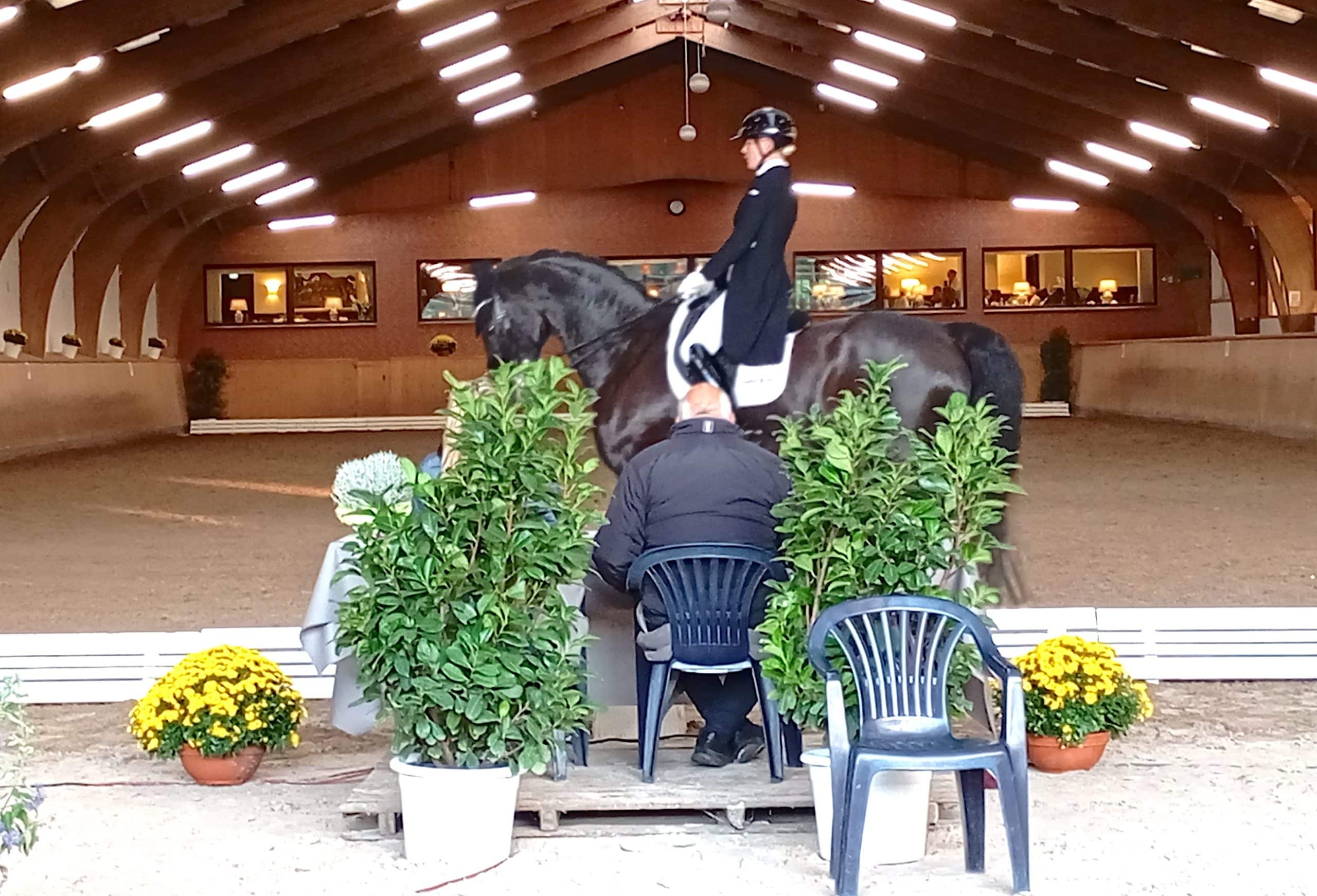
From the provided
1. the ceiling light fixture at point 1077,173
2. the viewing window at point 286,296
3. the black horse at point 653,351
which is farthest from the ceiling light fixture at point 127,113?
the ceiling light fixture at point 1077,173

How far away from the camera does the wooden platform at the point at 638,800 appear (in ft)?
11.2

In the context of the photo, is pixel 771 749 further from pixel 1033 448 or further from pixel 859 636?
pixel 1033 448

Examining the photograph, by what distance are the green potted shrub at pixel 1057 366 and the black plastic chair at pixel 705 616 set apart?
761 inches

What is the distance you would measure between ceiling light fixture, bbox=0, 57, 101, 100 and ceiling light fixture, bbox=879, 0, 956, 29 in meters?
7.30

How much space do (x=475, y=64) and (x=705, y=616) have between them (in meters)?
14.9

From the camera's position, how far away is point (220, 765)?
12.9 feet

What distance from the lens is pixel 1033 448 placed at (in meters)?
15.4

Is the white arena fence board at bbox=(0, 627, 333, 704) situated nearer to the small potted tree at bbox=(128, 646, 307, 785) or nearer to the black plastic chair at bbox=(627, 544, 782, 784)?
the small potted tree at bbox=(128, 646, 307, 785)

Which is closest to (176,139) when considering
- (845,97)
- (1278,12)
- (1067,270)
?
(845,97)

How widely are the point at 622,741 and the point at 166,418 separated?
18174 millimetres

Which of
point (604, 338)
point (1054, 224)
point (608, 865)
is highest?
point (1054, 224)

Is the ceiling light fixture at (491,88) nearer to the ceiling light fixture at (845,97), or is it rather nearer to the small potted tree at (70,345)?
the ceiling light fixture at (845,97)

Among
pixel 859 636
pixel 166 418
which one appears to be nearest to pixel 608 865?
pixel 859 636

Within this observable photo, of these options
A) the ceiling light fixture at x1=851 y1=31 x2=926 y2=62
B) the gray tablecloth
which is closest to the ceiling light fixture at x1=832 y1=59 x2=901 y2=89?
the ceiling light fixture at x1=851 y1=31 x2=926 y2=62
